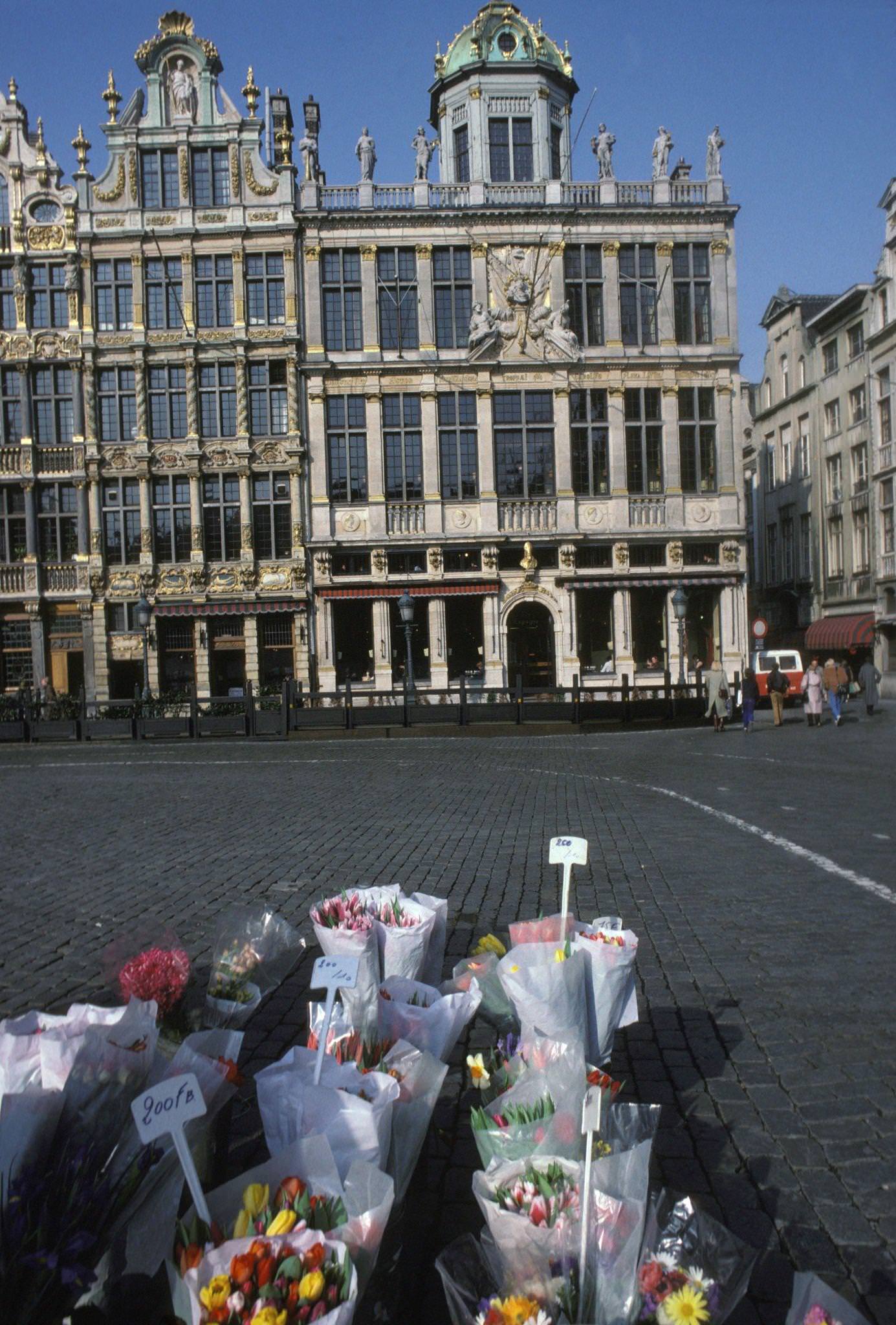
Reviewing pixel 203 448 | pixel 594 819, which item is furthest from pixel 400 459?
pixel 594 819

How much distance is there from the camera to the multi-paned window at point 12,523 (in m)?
35.0

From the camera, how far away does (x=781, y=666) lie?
1316 inches

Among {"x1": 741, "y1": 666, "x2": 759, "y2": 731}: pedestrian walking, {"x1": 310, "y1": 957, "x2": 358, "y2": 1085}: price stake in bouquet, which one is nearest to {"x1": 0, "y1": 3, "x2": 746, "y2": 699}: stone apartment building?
{"x1": 741, "y1": 666, "x2": 759, "y2": 731}: pedestrian walking

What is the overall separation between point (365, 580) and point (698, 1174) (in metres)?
31.1

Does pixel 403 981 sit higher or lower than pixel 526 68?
lower

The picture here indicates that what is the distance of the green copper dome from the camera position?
3516 cm

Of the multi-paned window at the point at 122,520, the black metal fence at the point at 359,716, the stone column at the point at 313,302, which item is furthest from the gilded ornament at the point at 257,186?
the black metal fence at the point at 359,716

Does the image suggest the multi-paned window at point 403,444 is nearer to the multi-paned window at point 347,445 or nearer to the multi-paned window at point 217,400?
the multi-paned window at point 347,445

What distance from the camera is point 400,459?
34.7 meters

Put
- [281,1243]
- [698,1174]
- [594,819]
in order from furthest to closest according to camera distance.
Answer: [594,819] → [698,1174] → [281,1243]

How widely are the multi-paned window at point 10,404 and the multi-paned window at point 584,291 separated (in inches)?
672

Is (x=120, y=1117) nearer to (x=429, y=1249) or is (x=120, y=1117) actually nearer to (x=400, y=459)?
(x=429, y=1249)

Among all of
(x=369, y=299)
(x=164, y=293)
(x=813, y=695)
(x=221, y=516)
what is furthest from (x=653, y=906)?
(x=164, y=293)

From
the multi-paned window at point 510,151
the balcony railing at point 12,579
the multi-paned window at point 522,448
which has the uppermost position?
the multi-paned window at point 510,151
